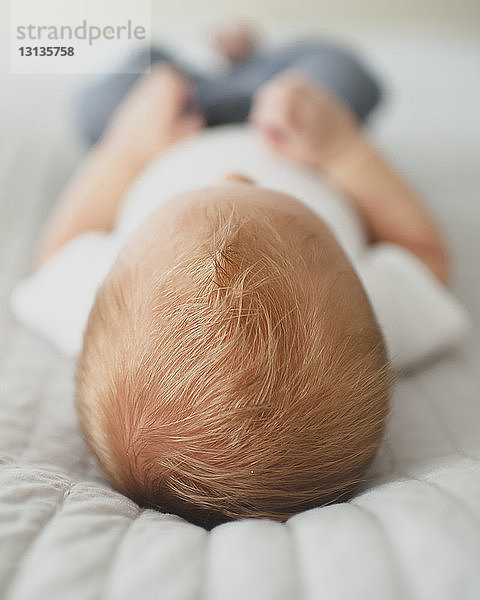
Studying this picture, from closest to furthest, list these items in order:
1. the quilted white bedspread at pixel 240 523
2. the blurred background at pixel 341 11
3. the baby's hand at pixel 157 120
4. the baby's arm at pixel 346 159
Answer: the quilted white bedspread at pixel 240 523, the baby's arm at pixel 346 159, the baby's hand at pixel 157 120, the blurred background at pixel 341 11

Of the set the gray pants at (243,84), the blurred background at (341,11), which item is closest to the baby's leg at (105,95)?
the gray pants at (243,84)

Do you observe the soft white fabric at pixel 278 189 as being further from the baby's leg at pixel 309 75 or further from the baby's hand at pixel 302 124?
the baby's leg at pixel 309 75

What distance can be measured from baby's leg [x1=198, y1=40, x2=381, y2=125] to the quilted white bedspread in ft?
1.21

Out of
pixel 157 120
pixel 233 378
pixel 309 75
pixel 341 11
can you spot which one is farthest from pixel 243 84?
pixel 341 11

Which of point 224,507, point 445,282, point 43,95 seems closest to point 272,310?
point 224,507

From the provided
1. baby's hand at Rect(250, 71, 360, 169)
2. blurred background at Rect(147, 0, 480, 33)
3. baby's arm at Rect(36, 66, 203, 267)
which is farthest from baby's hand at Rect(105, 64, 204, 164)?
blurred background at Rect(147, 0, 480, 33)

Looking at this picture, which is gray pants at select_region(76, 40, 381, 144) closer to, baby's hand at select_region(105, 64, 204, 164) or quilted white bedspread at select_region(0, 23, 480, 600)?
baby's hand at select_region(105, 64, 204, 164)

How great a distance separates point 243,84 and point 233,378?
0.81 metres

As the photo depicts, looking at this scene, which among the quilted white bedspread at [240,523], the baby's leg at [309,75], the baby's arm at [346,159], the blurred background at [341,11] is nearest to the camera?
the quilted white bedspread at [240,523]

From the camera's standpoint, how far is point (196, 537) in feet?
1.36

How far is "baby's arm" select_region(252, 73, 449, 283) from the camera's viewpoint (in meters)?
0.86

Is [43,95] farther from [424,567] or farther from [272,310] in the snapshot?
[424,567]

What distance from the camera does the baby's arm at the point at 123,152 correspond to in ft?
2.87

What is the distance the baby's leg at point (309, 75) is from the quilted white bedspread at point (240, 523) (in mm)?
370
